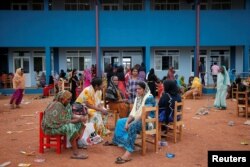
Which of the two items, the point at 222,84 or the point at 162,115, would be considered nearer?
the point at 162,115

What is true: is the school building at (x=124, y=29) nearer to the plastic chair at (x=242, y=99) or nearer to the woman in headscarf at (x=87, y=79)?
the woman in headscarf at (x=87, y=79)

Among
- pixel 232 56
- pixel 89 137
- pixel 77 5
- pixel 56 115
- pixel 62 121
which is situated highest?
pixel 77 5

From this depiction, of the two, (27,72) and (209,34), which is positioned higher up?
(209,34)

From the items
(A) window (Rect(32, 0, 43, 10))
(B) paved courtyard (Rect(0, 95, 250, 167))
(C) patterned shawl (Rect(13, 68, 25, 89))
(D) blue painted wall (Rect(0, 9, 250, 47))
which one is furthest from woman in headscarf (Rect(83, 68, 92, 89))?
(A) window (Rect(32, 0, 43, 10))

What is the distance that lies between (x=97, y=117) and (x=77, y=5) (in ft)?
53.3

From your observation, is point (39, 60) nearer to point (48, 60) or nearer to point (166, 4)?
point (48, 60)

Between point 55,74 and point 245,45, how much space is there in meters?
12.2

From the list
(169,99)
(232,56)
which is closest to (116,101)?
(169,99)

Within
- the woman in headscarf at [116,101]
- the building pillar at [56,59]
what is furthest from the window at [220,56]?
the woman in headscarf at [116,101]

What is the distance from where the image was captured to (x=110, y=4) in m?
22.0

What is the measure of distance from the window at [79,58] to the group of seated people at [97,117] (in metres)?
14.7

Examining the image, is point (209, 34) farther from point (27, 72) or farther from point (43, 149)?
→ point (43, 149)

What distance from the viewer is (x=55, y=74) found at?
67.8ft

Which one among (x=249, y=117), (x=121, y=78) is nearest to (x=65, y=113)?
(x=121, y=78)
